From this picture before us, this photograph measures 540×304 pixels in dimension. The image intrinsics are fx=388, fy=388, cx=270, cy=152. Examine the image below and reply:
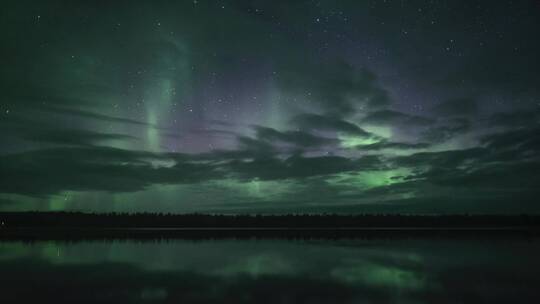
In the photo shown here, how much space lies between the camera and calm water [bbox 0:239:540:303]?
1352 centimetres

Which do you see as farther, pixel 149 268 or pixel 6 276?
pixel 149 268

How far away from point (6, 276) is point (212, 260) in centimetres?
1089

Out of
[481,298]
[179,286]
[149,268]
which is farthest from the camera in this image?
[149,268]

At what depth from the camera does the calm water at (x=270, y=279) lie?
44.4 ft

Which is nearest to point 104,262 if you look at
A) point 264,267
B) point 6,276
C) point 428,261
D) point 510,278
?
point 6,276

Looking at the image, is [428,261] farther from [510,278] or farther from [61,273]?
[61,273]

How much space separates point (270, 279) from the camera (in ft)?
56.5

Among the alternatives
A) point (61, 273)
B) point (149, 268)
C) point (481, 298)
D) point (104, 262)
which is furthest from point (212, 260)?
point (481, 298)

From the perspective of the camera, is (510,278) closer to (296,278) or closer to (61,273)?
(296,278)

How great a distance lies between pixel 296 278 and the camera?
57.3 ft

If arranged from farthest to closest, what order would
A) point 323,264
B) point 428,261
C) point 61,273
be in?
point 428,261
point 323,264
point 61,273

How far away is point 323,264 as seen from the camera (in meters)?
22.4

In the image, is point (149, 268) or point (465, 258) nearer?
point (149, 268)

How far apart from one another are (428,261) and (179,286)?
1581cm
